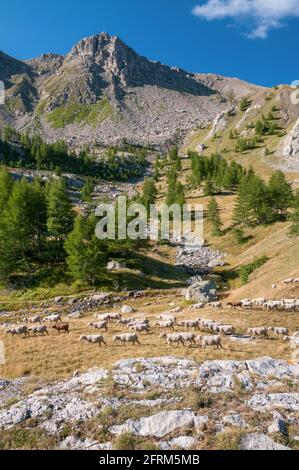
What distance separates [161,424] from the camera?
46.3 ft

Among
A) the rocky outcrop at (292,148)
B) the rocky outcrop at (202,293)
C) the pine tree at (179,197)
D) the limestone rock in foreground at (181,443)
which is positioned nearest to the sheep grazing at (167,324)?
the rocky outcrop at (202,293)

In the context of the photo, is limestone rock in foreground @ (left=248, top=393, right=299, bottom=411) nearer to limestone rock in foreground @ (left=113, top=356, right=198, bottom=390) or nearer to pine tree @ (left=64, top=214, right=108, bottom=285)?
limestone rock in foreground @ (left=113, top=356, right=198, bottom=390)

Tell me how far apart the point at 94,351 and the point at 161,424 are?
1195 cm

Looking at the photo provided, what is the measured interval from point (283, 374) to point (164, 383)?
6.59m

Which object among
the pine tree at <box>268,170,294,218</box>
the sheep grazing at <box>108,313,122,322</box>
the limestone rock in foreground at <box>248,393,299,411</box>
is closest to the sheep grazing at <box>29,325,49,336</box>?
the sheep grazing at <box>108,313,122,322</box>

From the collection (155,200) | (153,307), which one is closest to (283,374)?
(153,307)

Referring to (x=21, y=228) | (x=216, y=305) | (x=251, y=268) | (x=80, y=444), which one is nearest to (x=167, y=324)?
(x=216, y=305)

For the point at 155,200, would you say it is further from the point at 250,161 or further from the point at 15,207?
the point at 15,207

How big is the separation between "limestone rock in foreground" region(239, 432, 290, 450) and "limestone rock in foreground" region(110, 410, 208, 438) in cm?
174

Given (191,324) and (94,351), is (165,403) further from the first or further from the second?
(191,324)

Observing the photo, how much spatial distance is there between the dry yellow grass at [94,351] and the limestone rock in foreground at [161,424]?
21.0ft

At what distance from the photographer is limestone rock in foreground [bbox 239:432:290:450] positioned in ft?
41.9
